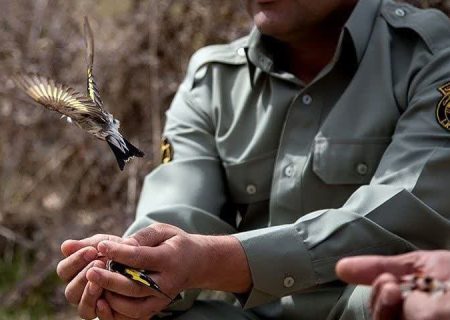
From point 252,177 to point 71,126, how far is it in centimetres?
224

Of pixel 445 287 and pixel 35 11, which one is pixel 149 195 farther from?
pixel 35 11

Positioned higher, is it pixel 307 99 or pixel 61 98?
pixel 61 98

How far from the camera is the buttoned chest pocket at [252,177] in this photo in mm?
3287

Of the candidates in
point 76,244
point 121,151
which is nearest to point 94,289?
point 76,244

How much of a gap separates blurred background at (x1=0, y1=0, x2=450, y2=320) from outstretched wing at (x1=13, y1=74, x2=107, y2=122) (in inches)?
87.6

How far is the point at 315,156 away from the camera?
123 inches

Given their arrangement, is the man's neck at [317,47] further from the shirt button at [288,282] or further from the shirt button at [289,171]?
the shirt button at [288,282]

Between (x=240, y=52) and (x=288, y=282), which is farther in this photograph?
(x=240, y=52)

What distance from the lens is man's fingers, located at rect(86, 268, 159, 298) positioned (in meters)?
2.72

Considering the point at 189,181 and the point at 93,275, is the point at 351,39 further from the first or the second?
the point at 93,275

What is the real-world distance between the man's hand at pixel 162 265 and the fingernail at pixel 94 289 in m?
0.02

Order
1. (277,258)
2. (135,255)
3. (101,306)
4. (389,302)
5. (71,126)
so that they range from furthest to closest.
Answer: (71,126) < (277,258) < (101,306) < (135,255) < (389,302)

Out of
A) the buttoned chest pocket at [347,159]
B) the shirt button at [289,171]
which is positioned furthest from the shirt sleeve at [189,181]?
the buttoned chest pocket at [347,159]

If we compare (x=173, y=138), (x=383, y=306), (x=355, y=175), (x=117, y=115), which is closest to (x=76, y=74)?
(x=117, y=115)
